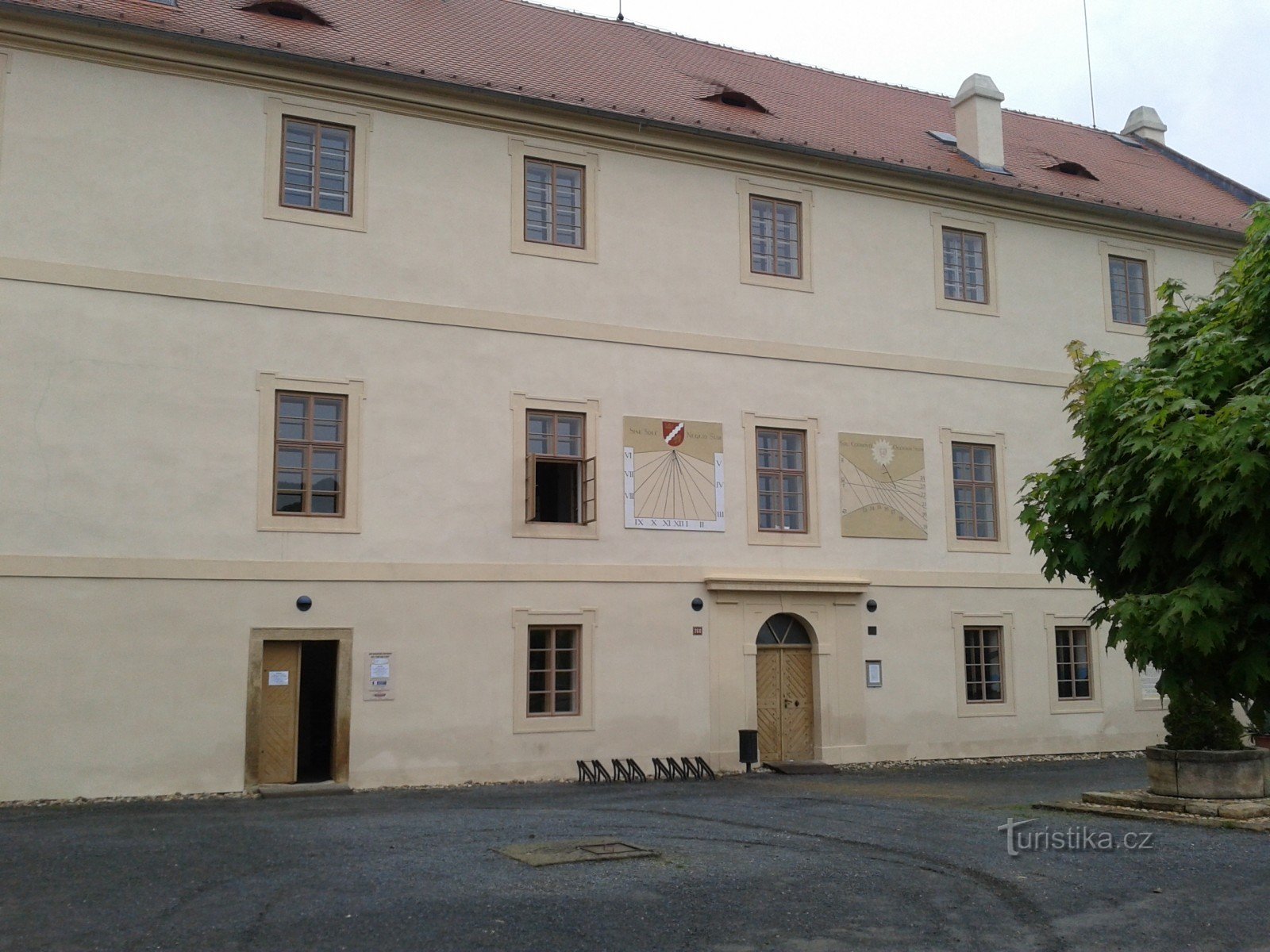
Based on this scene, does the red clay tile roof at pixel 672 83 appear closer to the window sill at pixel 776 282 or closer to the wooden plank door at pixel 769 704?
the window sill at pixel 776 282

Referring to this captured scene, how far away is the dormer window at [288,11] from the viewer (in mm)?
17969

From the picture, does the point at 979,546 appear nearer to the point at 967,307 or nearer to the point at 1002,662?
the point at 1002,662

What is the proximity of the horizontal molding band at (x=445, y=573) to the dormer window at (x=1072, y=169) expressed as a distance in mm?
8138

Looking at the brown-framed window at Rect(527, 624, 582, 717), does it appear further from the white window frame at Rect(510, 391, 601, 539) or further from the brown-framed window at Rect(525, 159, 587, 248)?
the brown-framed window at Rect(525, 159, 587, 248)

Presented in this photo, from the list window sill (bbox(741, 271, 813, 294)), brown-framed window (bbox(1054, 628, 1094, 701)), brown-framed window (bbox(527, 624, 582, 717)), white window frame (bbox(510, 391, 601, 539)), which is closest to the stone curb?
brown-framed window (bbox(527, 624, 582, 717))

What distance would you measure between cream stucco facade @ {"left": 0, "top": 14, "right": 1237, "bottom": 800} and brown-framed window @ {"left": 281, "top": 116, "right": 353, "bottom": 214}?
0.75 ft

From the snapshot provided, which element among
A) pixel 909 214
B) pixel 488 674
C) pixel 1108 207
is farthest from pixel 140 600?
pixel 1108 207

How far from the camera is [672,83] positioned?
21234 mm

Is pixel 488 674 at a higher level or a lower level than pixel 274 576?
lower

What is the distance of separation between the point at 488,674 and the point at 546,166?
7289 mm

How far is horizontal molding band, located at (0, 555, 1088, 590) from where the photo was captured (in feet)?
48.9

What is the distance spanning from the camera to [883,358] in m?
20.4

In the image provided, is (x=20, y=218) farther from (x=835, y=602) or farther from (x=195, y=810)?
(x=835, y=602)

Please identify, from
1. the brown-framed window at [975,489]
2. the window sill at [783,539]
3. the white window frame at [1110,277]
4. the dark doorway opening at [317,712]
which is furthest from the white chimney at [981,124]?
the dark doorway opening at [317,712]
